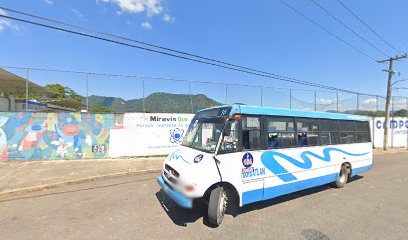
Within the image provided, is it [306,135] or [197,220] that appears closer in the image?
[197,220]

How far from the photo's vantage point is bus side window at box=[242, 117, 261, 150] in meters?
5.09

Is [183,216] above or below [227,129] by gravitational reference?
below

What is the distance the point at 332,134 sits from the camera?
730 centimetres

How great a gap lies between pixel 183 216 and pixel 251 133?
2.42 m

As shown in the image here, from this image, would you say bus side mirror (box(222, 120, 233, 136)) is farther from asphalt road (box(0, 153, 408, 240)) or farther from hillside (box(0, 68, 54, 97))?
hillside (box(0, 68, 54, 97))

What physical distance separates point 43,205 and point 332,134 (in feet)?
28.1

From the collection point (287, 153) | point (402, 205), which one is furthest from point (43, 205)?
point (402, 205)

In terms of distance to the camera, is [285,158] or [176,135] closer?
[285,158]

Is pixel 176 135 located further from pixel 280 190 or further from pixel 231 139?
pixel 231 139

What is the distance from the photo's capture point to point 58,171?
8.78 m

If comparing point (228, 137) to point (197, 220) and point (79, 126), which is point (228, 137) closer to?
point (197, 220)

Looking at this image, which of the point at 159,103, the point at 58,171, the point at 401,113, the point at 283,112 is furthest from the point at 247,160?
the point at 401,113

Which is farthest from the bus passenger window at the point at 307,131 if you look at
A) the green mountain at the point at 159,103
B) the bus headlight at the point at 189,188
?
the green mountain at the point at 159,103

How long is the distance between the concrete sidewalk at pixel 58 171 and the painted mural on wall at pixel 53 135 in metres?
0.55
